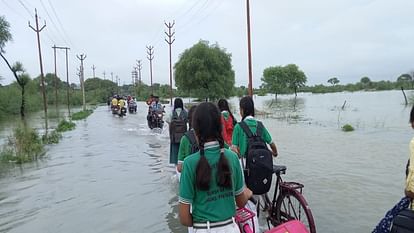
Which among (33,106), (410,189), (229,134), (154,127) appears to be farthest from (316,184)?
(33,106)

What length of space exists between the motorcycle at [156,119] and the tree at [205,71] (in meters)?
15.2

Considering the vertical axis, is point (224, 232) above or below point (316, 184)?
above

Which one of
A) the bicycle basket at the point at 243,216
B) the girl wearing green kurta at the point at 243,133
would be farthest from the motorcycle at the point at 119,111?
the bicycle basket at the point at 243,216

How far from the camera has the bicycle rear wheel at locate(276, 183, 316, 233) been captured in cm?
427

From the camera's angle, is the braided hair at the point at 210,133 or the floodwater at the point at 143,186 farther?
the floodwater at the point at 143,186

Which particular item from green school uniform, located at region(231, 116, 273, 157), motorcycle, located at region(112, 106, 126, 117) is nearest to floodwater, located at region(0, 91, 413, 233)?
green school uniform, located at region(231, 116, 273, 157)

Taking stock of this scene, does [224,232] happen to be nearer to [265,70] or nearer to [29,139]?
[29,139]

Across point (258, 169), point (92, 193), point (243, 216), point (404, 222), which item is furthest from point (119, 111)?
point (404, 222)

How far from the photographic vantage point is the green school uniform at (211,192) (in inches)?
94.7

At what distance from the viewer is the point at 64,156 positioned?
12.3 metres

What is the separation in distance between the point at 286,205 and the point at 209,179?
2523 millimetres

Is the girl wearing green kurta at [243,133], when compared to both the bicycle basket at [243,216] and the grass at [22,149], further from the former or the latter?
the grass at [22,149]

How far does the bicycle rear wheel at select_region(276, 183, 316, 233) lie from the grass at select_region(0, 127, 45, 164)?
928cm

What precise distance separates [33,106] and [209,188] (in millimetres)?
53443
